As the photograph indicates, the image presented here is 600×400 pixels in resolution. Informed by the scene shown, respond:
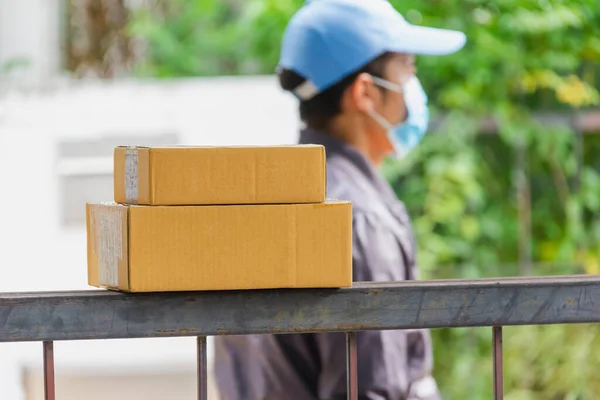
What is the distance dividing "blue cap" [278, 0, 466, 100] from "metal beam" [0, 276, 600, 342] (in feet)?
3.20

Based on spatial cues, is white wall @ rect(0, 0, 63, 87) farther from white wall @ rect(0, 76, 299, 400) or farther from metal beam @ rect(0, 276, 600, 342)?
metal beam @ rect(0, 276, 600, 342)

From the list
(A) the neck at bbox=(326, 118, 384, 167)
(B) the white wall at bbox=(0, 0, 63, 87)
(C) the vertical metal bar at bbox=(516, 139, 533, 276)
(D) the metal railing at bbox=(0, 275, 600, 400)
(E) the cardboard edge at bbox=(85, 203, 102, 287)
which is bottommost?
(C) the vertical metal bar at bbox=(516, 139, 533, 276)

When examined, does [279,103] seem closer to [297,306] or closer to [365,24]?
[365,24]

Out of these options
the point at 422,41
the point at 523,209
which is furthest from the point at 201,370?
the point at 523,209

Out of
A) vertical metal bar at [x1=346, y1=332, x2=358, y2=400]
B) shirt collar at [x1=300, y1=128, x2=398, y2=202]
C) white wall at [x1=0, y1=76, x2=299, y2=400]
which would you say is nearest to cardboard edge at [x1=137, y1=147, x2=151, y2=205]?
vertical metal bar at [x1=346, y1=332, x2=358, y2=400]

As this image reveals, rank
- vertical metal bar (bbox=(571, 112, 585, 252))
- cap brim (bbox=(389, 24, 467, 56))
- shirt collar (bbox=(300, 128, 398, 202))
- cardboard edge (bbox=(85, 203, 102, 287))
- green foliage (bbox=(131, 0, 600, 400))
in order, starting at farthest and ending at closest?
vertical metal bar (bbox=(571, 112, 585, 252))
green foliage (bbox=(131, 0, 600, 400))
cap brim (bbox=(389, 24, 467, 56))
shirt collar (bbox=(300, 128, 398, 202))
cardboard edge (bbox=(85, 203, 102, 287))

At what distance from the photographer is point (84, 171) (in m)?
4.43

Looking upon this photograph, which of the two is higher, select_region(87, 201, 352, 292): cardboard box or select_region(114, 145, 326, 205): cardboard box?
select_region(114, 145, 326, 205): cardboard box

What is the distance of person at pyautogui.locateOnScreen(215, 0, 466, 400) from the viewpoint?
6.06 ft

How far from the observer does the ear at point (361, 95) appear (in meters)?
2.20

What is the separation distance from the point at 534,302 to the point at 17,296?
23.1 inches

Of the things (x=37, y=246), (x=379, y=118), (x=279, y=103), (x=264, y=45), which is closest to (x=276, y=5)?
(x=264, y=45)

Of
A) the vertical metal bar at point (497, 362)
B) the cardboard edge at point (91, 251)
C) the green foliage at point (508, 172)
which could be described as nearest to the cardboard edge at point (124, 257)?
the cardboard edge at point (91, 251)

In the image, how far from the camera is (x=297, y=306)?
1.24 metres
